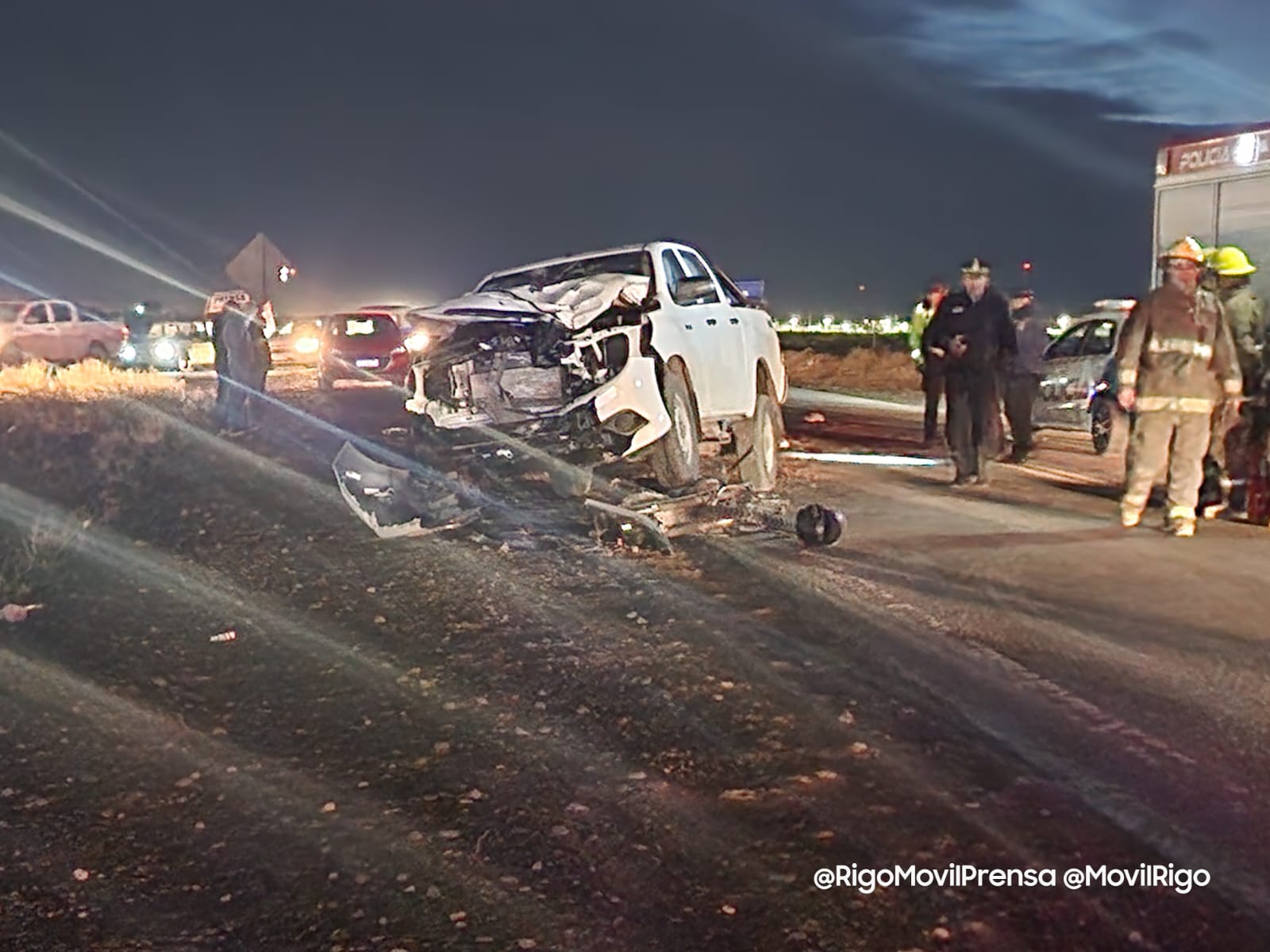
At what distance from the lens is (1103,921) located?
3361 mm

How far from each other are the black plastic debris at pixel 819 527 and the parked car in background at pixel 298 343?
24.2 m

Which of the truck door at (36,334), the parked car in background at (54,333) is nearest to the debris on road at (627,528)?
the parked car in background at (54,333)

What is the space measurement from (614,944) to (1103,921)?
4.08 ft

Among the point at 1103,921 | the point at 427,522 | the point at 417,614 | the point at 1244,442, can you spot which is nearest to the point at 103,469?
the point at 427,522

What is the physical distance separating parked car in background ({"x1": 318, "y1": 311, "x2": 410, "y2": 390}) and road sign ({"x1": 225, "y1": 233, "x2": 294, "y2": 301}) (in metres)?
4.81

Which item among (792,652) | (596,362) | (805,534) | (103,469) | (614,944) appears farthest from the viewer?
(103,469)

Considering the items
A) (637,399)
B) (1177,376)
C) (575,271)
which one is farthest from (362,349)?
(1177,376)

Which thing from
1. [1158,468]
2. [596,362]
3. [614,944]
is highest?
[596,362]

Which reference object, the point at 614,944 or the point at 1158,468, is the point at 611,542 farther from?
the point at 614,944

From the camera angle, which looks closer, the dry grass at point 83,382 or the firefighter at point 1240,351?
the firefighter at point 1240,351

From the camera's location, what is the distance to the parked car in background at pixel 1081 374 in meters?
13.7

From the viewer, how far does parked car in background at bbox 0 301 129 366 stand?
1136 inches

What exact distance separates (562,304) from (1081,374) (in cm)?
749

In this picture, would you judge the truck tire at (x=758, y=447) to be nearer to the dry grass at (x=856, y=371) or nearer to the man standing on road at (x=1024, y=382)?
the man standing on road at (x=1024, y=382)
